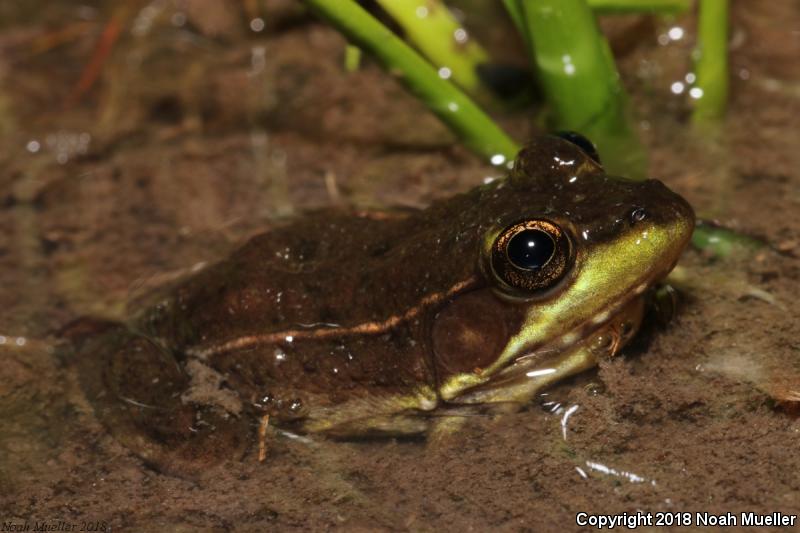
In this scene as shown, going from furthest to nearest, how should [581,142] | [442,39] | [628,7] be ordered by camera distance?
[442,39]
[628,7]
[581,142]

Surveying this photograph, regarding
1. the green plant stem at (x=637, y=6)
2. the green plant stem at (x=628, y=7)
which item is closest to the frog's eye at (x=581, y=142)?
the green plant stem at (x=628, y=7)

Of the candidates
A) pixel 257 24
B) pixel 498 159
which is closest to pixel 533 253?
pixel 498 159

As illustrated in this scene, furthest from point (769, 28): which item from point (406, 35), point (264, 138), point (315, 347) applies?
point (315, 347)

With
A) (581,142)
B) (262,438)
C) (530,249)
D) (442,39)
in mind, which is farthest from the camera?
(442,39)

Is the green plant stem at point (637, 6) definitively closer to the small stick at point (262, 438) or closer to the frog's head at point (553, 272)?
the frog's head at point (553, 272)

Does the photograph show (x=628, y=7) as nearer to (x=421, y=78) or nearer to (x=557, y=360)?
(x=421, y=78)

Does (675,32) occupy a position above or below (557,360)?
above

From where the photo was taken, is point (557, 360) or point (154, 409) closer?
point (557, 360)
